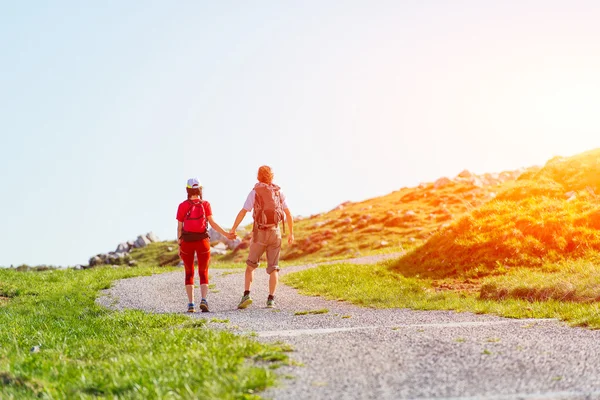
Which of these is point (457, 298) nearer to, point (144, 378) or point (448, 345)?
point (448, 345)

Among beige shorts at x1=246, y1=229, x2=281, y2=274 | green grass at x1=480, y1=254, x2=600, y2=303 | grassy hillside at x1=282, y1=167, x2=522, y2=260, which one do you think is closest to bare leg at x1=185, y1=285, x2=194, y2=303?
beige shorts at x1=246, y1=229, x2=281, y2=274

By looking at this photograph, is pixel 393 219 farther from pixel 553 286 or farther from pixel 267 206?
pixel 267 206

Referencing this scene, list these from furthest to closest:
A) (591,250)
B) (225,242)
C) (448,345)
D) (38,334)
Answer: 1. (225,242)
2. (591,250)
3. (38,334)
4. (448,345)

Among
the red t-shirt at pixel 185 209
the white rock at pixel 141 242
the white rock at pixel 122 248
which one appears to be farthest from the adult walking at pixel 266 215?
the white rock at pixel 122 248

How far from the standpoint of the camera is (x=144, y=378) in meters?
8.10

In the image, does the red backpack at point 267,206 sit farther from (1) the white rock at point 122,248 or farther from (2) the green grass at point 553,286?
(1) the white rock at point 122,248

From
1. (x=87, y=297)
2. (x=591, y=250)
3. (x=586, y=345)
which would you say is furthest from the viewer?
(x=591, y=250)

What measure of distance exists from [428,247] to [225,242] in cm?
3804

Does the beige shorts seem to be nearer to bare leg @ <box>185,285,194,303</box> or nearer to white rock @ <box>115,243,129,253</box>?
bare leg @ <box>185,285,194,303</box>

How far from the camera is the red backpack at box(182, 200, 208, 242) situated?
15875 millimetres

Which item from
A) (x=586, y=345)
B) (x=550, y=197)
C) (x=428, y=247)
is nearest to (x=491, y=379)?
(x=586, y=345)

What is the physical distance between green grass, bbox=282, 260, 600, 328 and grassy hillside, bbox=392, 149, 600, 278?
156cm

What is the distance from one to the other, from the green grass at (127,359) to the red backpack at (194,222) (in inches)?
86.3

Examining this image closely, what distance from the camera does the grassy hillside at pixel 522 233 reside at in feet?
75.4
